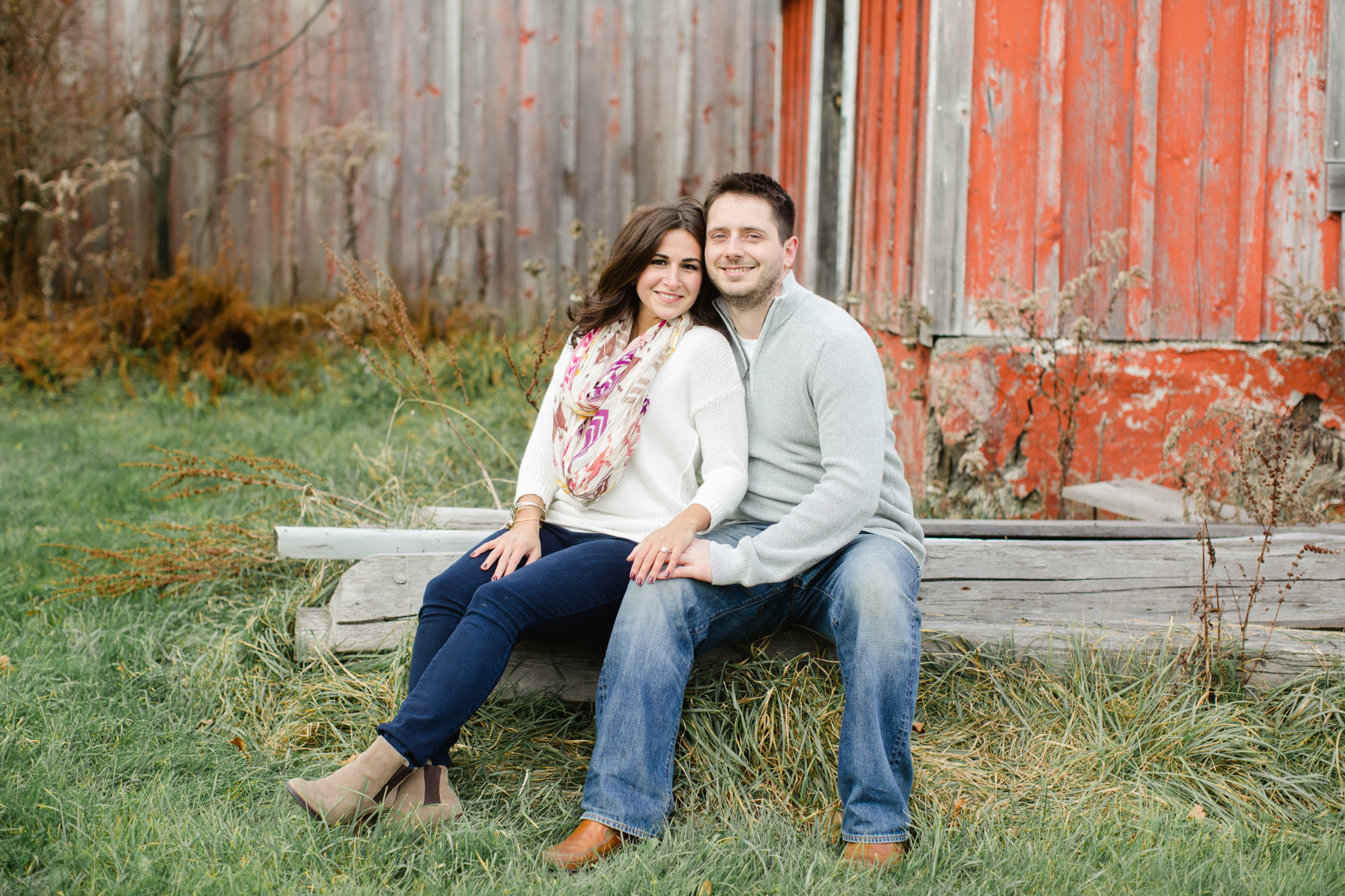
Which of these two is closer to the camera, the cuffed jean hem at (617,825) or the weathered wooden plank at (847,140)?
the cuffed jean hem at (617,825)

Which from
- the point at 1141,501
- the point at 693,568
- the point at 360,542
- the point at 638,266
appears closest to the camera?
the point at 693,568

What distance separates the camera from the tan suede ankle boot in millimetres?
2098

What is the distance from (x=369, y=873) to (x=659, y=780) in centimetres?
60

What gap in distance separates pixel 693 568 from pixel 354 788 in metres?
0.84

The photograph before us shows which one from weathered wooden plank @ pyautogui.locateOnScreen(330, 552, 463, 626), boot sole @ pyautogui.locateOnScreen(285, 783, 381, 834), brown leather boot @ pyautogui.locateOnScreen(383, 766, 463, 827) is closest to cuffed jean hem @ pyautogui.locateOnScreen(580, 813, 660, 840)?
brown leather boot @ pyautogui.locateOnScreen(383, 766, 463, 827)

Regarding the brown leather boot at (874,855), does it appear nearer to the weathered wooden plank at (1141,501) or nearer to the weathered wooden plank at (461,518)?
the weathered wooden plank at (461,518)

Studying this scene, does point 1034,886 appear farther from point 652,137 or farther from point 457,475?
point 652,137

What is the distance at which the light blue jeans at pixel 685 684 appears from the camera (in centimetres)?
209

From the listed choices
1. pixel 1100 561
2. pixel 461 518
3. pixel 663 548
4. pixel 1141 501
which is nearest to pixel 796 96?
A: pixel 1141 501

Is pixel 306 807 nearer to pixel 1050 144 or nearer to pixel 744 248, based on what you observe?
A: pixel 744 248

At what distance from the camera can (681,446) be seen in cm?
256

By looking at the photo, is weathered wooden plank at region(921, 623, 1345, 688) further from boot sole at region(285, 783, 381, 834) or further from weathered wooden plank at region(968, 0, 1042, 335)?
weathered wooden plank at region(968, 0, 1042, 335)

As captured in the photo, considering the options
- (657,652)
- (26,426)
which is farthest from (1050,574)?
(26,426)

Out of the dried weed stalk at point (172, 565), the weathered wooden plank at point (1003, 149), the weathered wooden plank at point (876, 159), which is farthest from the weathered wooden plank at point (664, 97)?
the dried weed stalk at point (172, 565)
